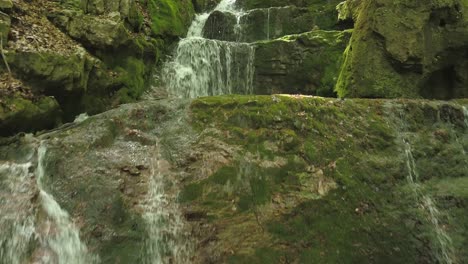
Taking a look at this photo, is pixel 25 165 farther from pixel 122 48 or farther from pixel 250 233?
pixel 122 48

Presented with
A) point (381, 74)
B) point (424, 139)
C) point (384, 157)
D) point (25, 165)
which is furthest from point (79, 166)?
point (381, 74)

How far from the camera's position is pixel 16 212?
511 cm

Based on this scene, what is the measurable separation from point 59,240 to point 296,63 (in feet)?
27.1

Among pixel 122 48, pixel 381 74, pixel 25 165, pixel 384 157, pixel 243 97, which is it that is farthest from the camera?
pixel 122 48

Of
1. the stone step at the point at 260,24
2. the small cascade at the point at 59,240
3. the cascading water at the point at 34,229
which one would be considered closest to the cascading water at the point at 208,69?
the stone step at the point at 260,24

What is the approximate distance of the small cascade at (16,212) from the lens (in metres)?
4.89

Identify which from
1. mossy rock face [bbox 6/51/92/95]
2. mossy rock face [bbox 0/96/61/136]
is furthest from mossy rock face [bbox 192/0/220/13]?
mossy rock face [bbox 0/96/61/136]

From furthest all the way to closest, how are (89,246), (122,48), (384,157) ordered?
(122,48) → (384,157) → (89,246)

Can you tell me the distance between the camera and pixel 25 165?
561 centimetres

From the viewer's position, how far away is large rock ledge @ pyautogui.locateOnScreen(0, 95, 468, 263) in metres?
5.29

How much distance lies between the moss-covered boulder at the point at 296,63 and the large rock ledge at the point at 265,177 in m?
4.68

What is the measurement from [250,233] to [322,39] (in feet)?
25.8

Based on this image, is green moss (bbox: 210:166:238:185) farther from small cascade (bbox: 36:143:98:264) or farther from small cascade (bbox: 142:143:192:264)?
small cascade (bbox: 36:143:98:264)

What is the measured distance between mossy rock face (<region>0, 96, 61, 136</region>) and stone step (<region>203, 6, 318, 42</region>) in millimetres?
8115
